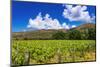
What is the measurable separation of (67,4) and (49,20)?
1.11 ft

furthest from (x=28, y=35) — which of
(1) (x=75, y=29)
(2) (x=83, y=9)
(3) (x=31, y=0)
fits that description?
(2) (x=83, y=9)

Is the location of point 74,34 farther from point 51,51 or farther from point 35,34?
point 35,34

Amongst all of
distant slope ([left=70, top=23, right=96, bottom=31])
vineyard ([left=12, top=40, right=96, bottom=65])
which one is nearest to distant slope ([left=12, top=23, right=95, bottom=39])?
vineyard ([left=12, top=40, right=96, bottom=65])

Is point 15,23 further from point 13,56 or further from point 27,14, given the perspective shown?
point 13,56

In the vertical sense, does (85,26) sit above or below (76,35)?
above

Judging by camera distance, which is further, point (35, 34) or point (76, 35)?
point (76, 35)

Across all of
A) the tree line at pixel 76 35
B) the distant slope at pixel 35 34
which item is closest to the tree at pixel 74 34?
the tree line at pixel 76 35

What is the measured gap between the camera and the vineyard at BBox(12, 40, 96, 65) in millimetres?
2797

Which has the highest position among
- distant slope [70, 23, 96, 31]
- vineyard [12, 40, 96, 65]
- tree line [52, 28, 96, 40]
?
distant slope [70, 23, 96, 31]

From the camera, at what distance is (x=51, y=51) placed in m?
2.94

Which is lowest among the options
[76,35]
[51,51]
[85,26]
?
[51,51]

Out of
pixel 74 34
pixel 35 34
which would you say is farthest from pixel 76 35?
pixel 35 34

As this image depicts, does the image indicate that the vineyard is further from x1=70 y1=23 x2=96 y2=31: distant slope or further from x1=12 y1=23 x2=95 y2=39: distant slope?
x1=70 y1=23 x2=96 y2=31: distant slope

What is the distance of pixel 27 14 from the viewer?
2834 millimetres
